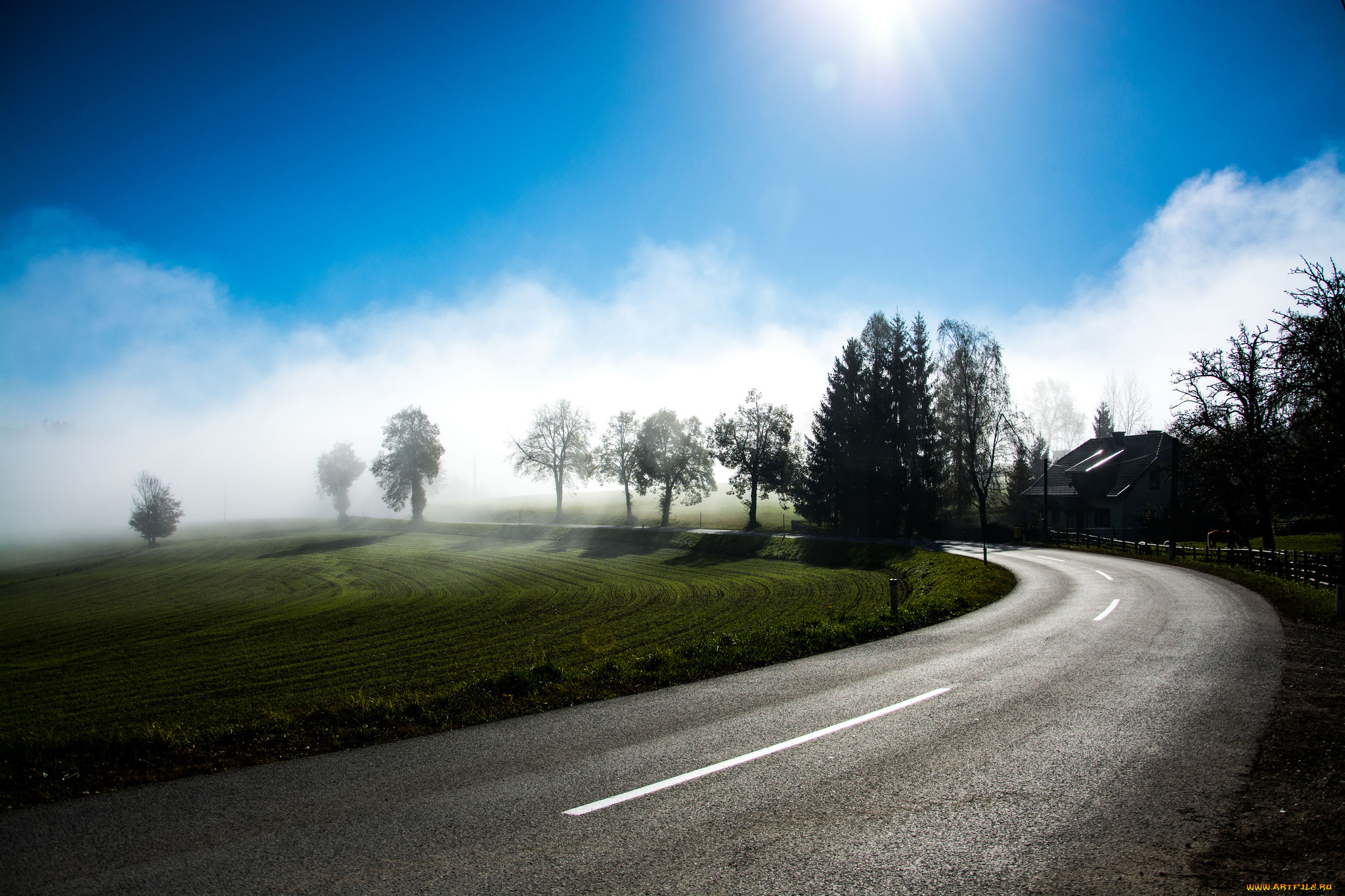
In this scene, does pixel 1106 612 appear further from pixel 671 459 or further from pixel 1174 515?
pixel 671 459

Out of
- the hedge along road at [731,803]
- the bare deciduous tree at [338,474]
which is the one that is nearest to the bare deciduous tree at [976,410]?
the hedge along road at [731,803]

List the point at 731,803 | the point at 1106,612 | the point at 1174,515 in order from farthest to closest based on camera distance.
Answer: the point at 1174,515 → the point at 1106,612 → the point at 731,803

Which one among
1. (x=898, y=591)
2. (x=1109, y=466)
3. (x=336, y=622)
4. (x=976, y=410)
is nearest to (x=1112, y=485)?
(x=1109, y=466)

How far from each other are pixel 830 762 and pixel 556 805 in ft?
8.80

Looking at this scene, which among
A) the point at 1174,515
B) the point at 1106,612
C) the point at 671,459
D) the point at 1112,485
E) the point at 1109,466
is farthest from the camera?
the point at 671,459

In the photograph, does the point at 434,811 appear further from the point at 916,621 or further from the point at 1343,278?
the point at 1343,278

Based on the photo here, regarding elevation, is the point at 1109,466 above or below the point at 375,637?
above

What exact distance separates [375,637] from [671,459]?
53802 mm

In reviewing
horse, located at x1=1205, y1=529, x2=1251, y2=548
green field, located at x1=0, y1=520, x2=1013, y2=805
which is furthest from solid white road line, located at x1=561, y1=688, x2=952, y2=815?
horse, located at x1=1205, y1=529, x2=1251, y2=548

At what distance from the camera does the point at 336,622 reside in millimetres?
24453

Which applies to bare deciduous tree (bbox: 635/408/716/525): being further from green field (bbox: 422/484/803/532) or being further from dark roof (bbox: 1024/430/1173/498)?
dark roof (bbox: 1024/430/1173/498)

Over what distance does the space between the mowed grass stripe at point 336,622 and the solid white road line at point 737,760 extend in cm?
851

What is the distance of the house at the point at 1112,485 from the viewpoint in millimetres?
53438

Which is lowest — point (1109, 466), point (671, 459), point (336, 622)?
point (336, 622)
